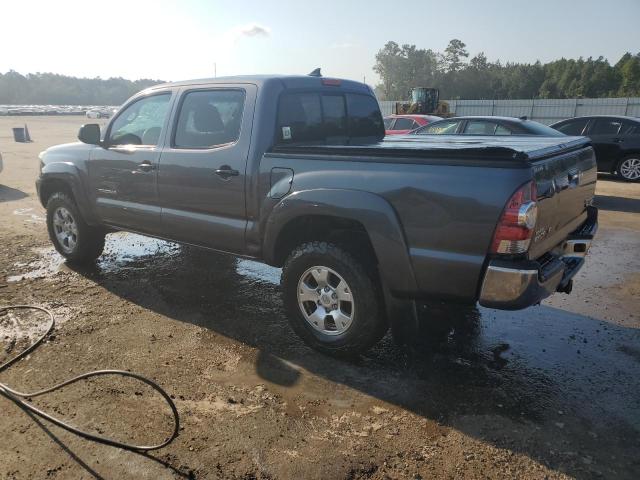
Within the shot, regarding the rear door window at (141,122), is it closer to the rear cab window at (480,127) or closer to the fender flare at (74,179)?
the fender flare at (74,179)

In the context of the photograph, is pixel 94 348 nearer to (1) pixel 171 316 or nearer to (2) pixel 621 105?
(1) pixel 171 316

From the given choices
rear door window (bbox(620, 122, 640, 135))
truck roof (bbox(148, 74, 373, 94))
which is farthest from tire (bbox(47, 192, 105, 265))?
rear door window (bbox(620, 122, 640, 135))

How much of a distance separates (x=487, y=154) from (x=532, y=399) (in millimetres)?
1520

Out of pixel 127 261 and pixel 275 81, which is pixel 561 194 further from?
pixel 127 261

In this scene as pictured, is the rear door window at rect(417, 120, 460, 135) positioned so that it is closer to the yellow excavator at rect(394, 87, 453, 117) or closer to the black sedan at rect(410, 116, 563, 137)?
the black sedan at rect(410, 116, 563, 137)

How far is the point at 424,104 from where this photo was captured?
3011 cm

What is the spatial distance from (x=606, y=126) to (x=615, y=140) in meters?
0.41

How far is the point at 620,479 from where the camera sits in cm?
233

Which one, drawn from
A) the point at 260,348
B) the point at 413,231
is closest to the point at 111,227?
the point at 260,348

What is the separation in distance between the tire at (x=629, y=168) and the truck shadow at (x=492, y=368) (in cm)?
867

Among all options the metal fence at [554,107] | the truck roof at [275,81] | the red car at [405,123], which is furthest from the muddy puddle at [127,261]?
the metal fence at [554,107]

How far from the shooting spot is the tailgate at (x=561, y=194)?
281 centimetres

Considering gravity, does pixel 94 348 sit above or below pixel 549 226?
below

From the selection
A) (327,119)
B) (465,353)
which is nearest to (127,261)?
(327,119)
